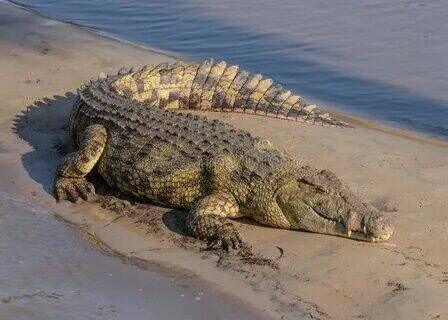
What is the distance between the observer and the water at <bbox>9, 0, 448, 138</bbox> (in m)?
8.98

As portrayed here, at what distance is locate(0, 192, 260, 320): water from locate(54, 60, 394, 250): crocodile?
0.69 m

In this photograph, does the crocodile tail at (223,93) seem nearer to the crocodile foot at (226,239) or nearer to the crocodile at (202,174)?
the crocodile at (202,174)

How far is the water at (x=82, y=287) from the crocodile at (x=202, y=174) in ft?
2.27

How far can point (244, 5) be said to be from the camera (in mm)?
13203

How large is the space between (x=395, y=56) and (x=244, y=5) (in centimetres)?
382

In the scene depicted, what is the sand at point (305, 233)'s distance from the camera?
486 centimetres

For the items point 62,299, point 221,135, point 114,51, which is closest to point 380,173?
point 221,135

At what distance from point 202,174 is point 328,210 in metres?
1.05

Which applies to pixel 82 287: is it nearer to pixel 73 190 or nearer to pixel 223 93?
pixel 73 190

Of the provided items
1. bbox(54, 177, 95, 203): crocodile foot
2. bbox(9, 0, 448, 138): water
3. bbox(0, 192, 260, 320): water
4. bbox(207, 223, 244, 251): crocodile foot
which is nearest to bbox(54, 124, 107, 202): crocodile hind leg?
bbox(54, 177, 95, 203): crocodile foot

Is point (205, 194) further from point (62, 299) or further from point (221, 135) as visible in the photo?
point (62, 299)

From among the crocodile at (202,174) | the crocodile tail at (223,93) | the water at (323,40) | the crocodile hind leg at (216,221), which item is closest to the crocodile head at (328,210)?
the crocodile at (202,174)

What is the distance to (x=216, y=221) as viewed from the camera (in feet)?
18.7

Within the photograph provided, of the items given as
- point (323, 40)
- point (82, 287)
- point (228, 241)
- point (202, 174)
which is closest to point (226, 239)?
point (228, 241)
